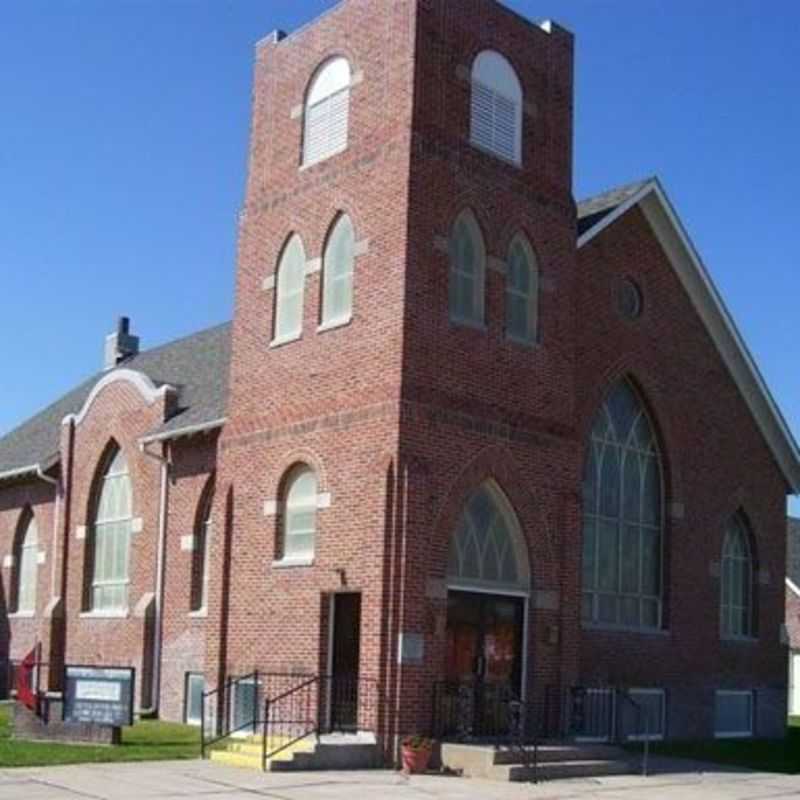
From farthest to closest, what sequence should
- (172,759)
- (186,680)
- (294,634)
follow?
(186,680) < (294,634) < (172,759)

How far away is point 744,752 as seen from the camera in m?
25.4

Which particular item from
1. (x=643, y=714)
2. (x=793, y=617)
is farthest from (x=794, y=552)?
(x=643, y=714)

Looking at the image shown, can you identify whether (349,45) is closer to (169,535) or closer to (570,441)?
(570,441)

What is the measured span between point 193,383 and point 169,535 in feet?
13.6

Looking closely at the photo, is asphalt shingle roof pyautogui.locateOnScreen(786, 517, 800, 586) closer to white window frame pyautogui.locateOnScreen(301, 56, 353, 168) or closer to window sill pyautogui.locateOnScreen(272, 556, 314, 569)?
window sill pyautogui.locateOnScreen(272, 556, 314, 569)

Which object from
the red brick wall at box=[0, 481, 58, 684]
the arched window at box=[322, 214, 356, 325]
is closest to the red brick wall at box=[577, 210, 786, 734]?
the arched window at box=[322, 214, 356, 325]

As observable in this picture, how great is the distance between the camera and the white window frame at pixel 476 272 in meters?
22.3

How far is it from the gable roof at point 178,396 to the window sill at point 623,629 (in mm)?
7553

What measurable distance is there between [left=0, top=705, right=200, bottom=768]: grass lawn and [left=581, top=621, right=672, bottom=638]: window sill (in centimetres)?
697

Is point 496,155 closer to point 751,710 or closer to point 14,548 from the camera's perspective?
point 751,710

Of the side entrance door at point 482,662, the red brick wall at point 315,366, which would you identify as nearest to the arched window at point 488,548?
the side entrance door at point 482,662

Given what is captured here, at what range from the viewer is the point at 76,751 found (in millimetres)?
20312

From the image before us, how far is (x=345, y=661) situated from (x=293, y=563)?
71.7 inches

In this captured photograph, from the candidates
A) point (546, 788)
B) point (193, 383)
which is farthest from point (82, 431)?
point (546, 788)
